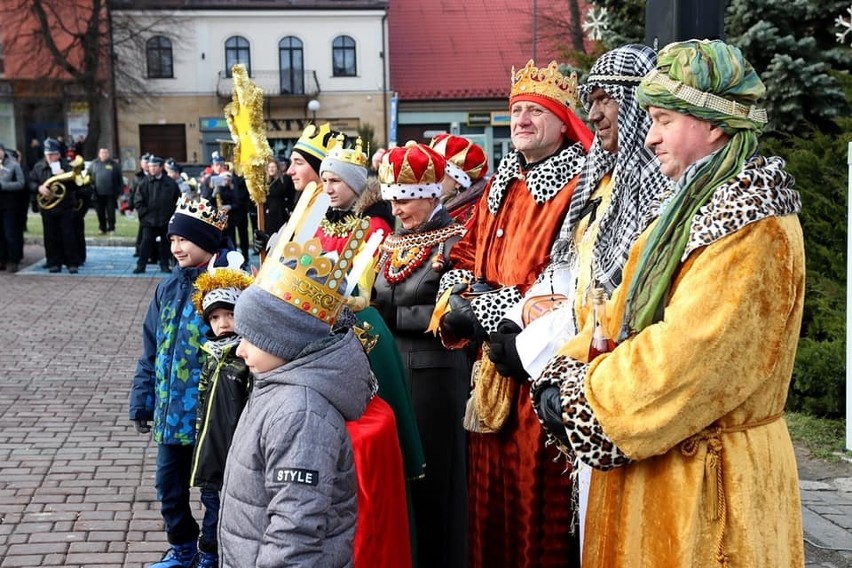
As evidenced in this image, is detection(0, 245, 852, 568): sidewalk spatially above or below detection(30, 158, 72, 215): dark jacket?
below

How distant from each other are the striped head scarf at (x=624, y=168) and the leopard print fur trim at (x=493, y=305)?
473mm

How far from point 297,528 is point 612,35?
22.8 feet

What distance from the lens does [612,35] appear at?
28.3ft

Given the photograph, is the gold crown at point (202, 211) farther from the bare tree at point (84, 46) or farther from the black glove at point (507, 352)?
the bare tree at point (84, 46)

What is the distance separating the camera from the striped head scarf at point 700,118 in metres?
2.41

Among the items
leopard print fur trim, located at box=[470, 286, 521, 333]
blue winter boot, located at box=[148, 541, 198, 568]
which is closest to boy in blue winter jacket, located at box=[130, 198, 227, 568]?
blue winter boot, located at box=[148, 541, 198, 568]

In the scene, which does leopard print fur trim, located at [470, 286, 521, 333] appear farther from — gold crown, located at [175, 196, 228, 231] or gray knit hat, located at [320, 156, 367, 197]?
gold crown, located at [175, 196, 228, 231]

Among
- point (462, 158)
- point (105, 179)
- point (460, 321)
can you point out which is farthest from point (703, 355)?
point (105, 179)

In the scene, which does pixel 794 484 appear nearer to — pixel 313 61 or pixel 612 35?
pixel 612 35

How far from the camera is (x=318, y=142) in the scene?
5.30 meters

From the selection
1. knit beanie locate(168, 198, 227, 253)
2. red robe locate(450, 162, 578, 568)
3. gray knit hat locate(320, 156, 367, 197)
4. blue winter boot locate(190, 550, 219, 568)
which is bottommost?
blue winter boot locate(190, 550, 219, 568)

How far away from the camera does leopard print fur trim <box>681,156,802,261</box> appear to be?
2.31 meters

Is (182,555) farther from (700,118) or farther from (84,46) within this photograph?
(84,46)

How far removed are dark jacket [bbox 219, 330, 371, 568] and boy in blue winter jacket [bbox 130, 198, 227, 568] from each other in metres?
1.66
